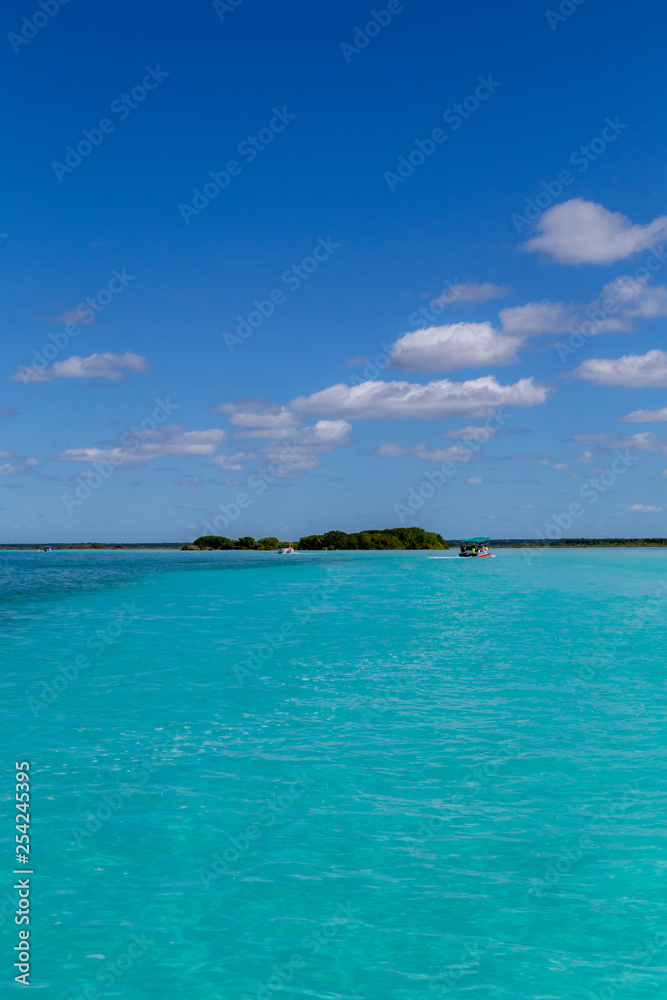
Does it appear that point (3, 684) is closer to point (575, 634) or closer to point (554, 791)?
point (554, 791)

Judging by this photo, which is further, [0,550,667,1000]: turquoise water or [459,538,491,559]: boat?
[459,538,491,559]: boat

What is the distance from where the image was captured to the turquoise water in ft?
26.2

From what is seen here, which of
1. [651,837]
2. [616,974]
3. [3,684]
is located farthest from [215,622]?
[616,974]

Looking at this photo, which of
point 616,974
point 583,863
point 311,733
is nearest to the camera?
point 616,974

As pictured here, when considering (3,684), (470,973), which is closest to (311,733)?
(470,973)

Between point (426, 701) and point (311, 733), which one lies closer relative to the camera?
point (311, 733)

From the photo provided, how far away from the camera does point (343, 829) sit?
11.5 meters

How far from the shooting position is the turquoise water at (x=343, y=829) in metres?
8.00

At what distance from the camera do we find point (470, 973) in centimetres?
782

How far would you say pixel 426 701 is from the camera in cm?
2080

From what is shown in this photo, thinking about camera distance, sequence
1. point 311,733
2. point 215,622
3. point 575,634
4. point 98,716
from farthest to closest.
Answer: point 215,622, point 575,634, point 98,716, point 311,733

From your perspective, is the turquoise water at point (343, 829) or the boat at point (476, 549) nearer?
the turquoise water at point (343, 829)

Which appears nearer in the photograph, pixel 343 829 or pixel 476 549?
pixel 343 829

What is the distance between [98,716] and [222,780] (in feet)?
22.6
